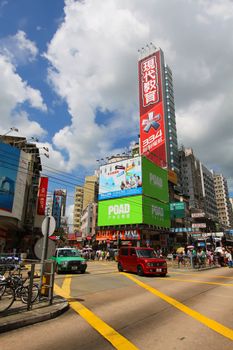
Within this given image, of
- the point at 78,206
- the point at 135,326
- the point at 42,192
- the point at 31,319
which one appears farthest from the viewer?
the point at 78,206

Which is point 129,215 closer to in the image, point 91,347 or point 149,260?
point 149,260

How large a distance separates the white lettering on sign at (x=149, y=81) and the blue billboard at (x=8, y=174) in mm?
60377

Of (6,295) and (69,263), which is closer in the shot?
(6,295)

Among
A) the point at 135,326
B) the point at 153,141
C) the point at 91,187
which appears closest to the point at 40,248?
the point at 135,326

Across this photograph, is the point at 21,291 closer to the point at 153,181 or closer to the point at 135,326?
the point at 135,326

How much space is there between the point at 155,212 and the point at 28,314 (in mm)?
50913

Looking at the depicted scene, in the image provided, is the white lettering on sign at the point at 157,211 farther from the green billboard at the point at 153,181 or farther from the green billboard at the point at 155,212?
the green billboard at the point at 153,181

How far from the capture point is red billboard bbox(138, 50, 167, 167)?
8062 cm

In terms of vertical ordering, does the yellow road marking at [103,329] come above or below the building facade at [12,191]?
below

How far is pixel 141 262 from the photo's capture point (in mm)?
17266

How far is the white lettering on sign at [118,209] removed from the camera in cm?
5404

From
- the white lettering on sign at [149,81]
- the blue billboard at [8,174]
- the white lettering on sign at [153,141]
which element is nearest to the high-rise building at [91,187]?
the white lettering on sign at [153,141]

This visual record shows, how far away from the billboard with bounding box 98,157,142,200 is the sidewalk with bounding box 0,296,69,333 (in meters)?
45.6

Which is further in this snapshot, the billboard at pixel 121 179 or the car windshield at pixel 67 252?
the billboard at pixel 121 179
